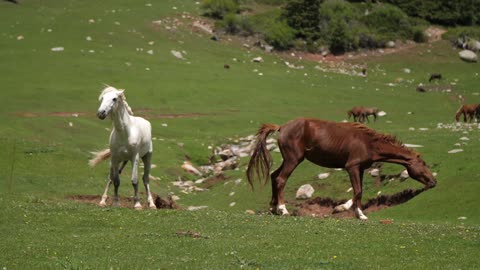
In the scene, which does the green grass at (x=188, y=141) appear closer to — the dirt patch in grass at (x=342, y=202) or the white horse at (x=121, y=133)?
the dirt patch in grass at (x=342, y=202)

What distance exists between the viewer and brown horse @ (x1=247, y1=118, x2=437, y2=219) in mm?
19270

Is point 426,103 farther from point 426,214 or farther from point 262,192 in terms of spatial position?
point 426,214

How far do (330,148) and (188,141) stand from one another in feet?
71.9

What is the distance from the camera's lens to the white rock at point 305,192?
2797 centimetres

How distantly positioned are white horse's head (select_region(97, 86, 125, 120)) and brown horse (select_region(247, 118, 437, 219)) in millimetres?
3347

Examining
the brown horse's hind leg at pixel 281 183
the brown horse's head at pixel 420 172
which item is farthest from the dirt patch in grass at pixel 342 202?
the brown horse's hind leg at pixel 281 183

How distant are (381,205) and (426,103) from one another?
108ft

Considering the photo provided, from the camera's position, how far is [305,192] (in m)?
28.1

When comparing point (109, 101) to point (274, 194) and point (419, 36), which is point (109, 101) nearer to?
point (274, 194)

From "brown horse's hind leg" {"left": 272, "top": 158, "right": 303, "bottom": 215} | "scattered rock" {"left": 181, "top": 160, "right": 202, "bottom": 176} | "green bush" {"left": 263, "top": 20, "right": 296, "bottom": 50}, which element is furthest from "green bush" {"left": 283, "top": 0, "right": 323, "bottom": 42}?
"brown horse's hind leg" {"left": 272, "top": 158, "right": 303, "bottom": 215}

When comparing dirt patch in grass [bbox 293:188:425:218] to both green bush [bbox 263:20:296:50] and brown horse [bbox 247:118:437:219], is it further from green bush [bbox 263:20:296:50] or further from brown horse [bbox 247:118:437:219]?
green bush [bbox 263:20:296:50]

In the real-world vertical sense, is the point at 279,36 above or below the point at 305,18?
below

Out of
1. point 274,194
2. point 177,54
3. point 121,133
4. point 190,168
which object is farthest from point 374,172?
point 177,54

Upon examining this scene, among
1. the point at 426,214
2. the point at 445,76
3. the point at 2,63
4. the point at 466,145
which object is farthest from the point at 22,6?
the point at 426,214
